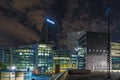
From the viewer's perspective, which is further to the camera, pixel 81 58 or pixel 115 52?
pixel 115 52

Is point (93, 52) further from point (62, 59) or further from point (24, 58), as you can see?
point (24, 58)

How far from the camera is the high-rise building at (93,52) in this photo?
17500cm

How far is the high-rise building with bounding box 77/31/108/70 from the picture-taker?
6890 inches

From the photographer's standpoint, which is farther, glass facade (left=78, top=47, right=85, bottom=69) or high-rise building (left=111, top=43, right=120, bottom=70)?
high-rise building (left=111, top=43, right=120, bottom=70)

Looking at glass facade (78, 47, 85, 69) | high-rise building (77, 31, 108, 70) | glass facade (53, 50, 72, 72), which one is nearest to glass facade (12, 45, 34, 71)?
glass facade (53, 50, 72, 72)

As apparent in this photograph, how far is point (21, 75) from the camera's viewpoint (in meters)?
56.3

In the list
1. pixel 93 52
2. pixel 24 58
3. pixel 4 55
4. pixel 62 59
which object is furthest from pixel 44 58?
pixel 4 55

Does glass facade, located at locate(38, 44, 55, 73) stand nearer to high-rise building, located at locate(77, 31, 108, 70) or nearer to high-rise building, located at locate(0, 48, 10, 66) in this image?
high-rise building, located at locate(77, 31, 108, 70)

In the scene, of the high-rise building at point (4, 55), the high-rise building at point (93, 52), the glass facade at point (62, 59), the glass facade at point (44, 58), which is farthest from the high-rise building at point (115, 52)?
the high-rise building at point (4, 55)

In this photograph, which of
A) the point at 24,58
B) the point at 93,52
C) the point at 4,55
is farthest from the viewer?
the point at 4,55

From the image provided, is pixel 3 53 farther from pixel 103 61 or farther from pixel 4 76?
pixel 4 76

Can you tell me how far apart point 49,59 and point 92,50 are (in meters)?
29.5

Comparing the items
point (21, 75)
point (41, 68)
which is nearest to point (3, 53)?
point (41, 68)

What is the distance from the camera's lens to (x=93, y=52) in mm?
178500
